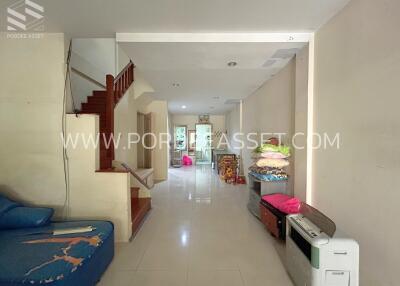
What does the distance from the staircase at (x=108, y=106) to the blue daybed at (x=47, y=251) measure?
0.93 meters

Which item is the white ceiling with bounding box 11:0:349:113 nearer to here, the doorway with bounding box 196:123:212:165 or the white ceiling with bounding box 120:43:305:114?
the white ceiling with bounding box 120:43:305:114

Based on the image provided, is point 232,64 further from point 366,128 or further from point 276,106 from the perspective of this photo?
point 366,128

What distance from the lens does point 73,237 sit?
207 centimetres

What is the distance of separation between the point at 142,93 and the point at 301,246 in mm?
4870

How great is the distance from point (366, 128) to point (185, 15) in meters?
2.03

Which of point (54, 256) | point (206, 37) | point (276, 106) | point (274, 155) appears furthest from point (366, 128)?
point (54, 256)

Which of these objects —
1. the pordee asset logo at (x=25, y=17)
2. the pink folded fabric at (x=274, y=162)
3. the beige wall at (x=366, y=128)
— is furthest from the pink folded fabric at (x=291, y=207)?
the pordee asset logo at (x=25, y=17)

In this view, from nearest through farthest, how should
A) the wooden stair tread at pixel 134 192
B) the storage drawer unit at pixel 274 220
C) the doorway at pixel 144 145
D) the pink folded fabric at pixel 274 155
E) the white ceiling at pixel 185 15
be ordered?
1. the white ceiling at pixel 185 15
2. the storage drawer unit at pixel 274 220
3. the pink folded fabric at pixel 274 155
4. the wooden stair tread at pixel 134 192
5. the doorway at pixel 144 145

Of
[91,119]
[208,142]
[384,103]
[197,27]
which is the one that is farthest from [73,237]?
[208,142]

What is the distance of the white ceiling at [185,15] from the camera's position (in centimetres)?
199

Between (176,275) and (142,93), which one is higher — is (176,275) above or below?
below

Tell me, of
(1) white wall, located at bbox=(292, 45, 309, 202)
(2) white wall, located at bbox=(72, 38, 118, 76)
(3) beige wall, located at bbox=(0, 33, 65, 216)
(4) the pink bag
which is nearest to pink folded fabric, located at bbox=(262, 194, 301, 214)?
(1) white wall, located at bbox=(292, 45, 309, 202)

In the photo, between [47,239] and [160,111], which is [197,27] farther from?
[160,111]

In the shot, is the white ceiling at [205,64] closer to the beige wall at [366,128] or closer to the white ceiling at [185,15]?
the white ceiling at [185,15]
